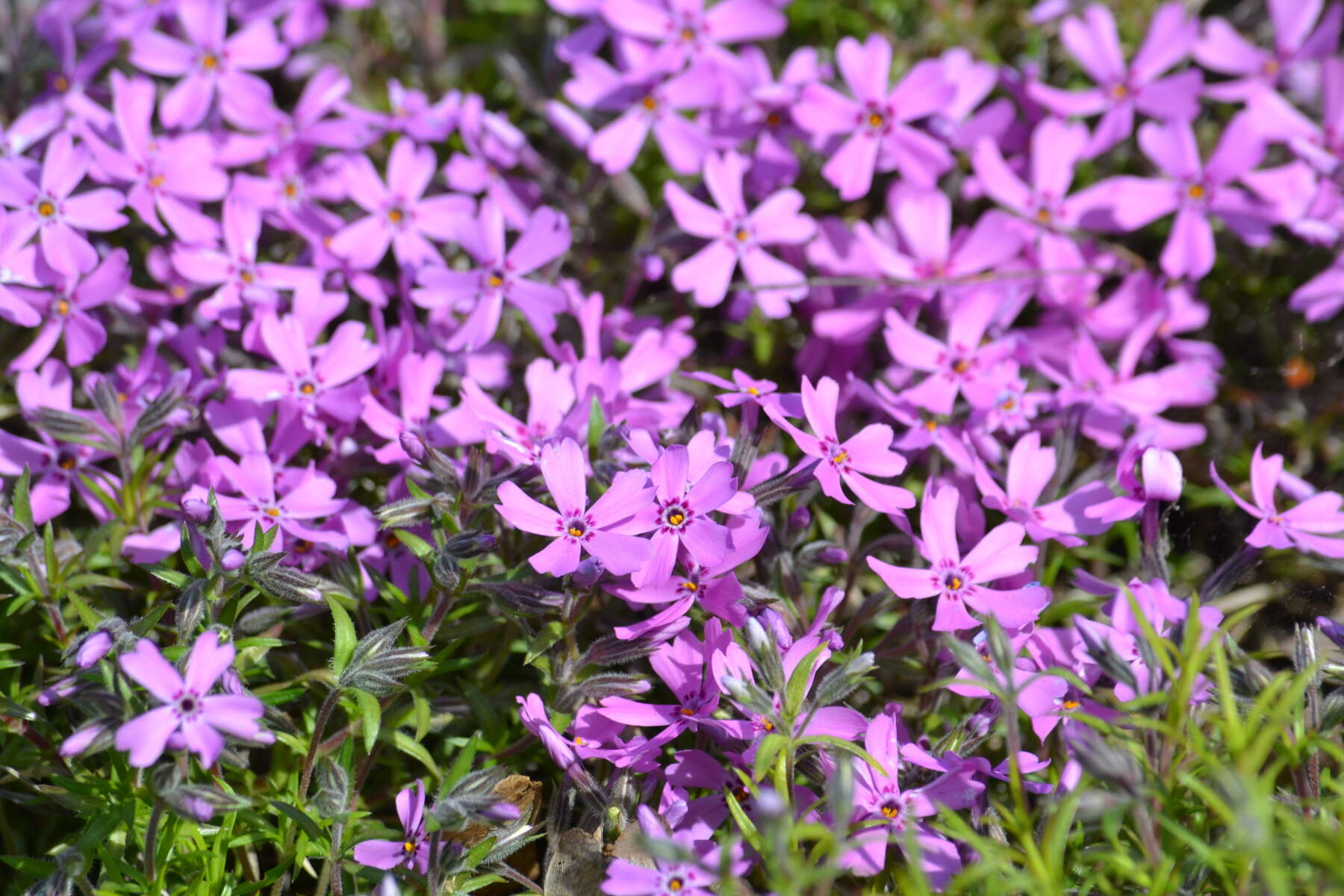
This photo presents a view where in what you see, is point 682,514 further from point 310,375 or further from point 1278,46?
point 1278,46

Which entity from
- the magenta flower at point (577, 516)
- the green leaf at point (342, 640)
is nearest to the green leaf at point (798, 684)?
the magenta flower at point (577, 516)

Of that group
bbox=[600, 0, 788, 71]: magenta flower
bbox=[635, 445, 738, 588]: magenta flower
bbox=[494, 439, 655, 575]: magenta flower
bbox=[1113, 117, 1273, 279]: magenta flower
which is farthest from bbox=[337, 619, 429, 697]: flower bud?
bbox=[1113, 117, 1273, 279]: magenta flower

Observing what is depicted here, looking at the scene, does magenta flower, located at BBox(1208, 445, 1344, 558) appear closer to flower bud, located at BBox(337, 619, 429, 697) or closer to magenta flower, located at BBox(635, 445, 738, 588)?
magenta flower, located at BBox(635, 445, 738, 588)

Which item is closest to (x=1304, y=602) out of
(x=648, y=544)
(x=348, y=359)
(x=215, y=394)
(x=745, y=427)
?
(x=745, y=427)

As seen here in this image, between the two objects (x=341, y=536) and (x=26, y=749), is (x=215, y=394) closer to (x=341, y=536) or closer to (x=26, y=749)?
(x=341, y=536)

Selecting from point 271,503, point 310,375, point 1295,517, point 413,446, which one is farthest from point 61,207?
point 1295,517
